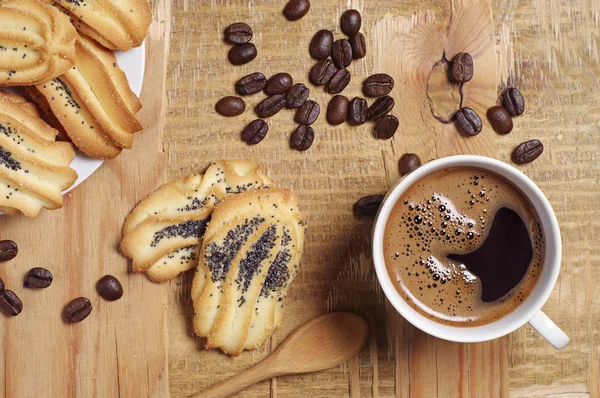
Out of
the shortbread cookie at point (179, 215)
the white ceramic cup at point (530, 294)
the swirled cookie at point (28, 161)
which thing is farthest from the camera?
the shortbread cookie at point (179, 215)

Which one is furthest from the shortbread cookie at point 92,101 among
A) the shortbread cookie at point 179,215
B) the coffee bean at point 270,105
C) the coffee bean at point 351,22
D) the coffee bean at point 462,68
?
the coffee bean at point 462,68

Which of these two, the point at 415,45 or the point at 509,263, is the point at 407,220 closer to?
the point at 509,263

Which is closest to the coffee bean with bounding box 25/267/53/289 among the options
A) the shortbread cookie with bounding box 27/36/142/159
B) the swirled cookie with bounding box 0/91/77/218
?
the swirled cookie with bounding box 0/91/77/218

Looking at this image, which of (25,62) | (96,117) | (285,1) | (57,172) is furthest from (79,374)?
(285,1)

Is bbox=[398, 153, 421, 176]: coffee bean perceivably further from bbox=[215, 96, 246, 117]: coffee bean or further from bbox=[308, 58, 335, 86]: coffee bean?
bbox=[215, 96, 246, 117]: coffee bean

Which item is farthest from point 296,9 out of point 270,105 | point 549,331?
point 549,331

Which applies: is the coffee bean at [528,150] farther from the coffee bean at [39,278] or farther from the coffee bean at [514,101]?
the coffee bean at [39,278]
